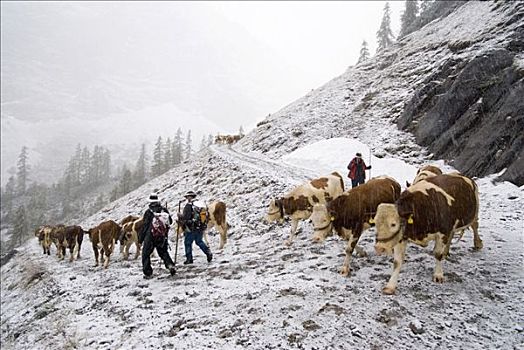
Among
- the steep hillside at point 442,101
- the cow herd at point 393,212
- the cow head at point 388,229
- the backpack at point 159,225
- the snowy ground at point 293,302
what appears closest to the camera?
the snowy ground at point 293,302

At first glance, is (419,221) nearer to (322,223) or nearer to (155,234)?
(322,223)

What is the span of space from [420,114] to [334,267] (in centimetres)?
2091

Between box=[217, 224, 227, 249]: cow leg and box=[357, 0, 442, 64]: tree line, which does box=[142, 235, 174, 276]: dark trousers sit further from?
box=[357, 0, 442, 64]: tree line

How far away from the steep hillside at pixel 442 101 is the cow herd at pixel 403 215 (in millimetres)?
8308

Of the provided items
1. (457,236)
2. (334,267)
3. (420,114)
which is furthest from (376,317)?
(420,114)

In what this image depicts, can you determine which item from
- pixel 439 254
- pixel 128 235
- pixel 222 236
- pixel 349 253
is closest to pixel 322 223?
pixel 349 253

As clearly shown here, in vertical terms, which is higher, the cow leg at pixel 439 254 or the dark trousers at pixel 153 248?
the dark trousers at pixel 153 248

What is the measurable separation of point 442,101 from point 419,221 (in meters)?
19.3

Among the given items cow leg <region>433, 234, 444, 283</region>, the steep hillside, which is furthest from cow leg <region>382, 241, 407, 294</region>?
the steep hillside

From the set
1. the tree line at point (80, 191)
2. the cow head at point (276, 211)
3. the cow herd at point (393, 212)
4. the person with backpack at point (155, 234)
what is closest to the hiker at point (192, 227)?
the person with backpack at point (155, 234)

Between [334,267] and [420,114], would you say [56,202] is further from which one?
[334,267]

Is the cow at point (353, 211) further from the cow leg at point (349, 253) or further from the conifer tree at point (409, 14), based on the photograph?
the conifer tree at point (409, 14)

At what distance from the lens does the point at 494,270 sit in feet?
24.2

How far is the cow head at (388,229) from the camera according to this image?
6451 millimetres
